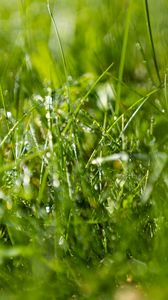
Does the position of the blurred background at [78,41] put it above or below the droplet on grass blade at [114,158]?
above

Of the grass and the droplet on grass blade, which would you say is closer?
the grass

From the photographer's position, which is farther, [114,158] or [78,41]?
[78,41]

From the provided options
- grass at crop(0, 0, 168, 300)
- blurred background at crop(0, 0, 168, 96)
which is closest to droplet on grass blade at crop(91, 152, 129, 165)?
grass at crop(0, 0, 168, 300)

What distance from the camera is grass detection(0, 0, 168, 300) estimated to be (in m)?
1.44

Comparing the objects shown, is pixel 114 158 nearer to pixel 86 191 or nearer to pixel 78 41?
pixel 86 191

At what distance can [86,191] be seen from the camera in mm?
1653

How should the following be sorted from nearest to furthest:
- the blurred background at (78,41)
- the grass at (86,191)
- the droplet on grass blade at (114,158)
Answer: the grass at (86,191), the droplet on grass blade at (114,158), the blurred background at (78,41)

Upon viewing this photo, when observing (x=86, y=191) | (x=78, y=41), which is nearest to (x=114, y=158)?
(x=86, y=191)

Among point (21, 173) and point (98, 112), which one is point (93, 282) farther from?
point (98, 112)

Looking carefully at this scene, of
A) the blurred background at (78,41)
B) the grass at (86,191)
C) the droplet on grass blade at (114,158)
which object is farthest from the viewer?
the blurred background at (78,41)

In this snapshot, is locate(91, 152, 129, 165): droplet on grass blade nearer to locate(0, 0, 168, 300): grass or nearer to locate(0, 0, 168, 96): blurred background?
locate(0, 0, 168, 300): grass

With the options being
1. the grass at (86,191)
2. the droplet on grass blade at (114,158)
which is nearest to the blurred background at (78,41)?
the grass at (86,191)

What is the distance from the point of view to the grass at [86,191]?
1.44m

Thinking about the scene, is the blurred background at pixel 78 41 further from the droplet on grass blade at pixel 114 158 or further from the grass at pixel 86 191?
the droplet on grass blade at pixel 114 158
